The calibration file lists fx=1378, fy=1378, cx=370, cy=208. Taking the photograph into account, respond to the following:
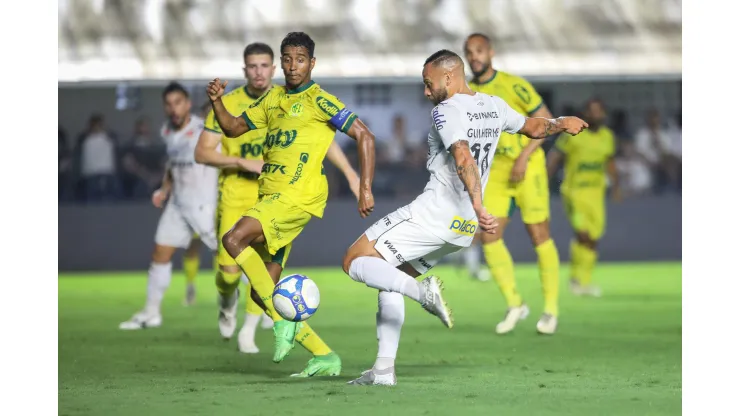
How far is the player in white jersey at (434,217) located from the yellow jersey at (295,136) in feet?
2.78

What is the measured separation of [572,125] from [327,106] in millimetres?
1492

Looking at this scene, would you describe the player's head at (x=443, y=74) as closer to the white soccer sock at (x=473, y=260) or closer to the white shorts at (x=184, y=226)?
the white shorts at (x=184, y=226)

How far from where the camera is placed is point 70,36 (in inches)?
870

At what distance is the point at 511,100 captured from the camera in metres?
11.0

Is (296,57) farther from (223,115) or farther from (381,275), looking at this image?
(381,275)

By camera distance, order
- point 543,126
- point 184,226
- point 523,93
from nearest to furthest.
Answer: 1. point 543,126
2. point 523,93
3. point 184,226

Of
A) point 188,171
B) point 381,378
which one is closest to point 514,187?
point 188,171

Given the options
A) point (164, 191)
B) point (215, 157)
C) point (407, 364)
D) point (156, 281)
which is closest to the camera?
point (407, 364)

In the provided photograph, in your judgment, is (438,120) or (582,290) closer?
(438,120)

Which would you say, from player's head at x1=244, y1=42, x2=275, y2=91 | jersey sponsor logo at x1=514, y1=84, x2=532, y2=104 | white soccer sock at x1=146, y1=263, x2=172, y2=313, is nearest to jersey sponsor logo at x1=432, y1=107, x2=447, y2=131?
player's head at x1=244, y1=42, x2=275, y2=91

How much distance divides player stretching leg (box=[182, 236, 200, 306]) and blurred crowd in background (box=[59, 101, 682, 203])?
5.57 meters

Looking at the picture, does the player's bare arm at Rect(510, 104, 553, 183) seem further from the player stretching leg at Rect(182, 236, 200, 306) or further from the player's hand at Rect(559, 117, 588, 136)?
the player stretching leg at Rect(182, 236, 200, 306)

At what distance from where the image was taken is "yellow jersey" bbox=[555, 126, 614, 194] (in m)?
→ 15.9

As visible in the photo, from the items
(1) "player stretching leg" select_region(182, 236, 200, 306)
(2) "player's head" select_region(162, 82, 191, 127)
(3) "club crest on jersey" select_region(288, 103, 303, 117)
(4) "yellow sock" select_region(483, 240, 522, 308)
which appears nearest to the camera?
(3) "club crest on jersey" select_region(288, 103, 303, 117)
